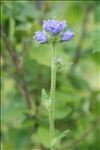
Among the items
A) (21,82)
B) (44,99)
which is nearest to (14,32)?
(21,82)

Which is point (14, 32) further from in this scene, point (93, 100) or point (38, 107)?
point (93, 100)

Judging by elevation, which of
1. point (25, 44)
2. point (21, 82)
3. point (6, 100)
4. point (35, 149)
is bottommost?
point (35, 149)

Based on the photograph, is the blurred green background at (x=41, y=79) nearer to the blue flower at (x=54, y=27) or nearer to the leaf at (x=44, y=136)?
the leaf at (x=44, y=136)

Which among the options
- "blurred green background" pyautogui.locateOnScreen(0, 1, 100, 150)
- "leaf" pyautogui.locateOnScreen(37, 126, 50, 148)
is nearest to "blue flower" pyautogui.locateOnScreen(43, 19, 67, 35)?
"blurred green background" pyautogui.locateOnScreen(0, 1, 100, 150)

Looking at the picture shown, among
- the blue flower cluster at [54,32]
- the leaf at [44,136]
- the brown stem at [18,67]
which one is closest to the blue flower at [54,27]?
the blue flower cluster at [54,32]

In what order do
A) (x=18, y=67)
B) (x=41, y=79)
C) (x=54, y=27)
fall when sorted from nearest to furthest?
(x=54, y=27)
(x=18, y=67)
(x=41, y=79)

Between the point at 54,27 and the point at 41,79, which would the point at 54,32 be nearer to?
the point at 54,27

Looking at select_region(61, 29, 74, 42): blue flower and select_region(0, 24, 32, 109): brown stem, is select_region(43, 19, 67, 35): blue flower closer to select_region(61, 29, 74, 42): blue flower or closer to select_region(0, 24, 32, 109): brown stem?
select_region(61, 29, 74, 42): blue flower

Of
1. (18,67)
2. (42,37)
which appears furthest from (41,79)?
(42,37)

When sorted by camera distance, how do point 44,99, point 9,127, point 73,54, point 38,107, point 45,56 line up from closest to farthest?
point 44,99 → point 45,56 → point 38,107 → point 9,127 → point 73,54
